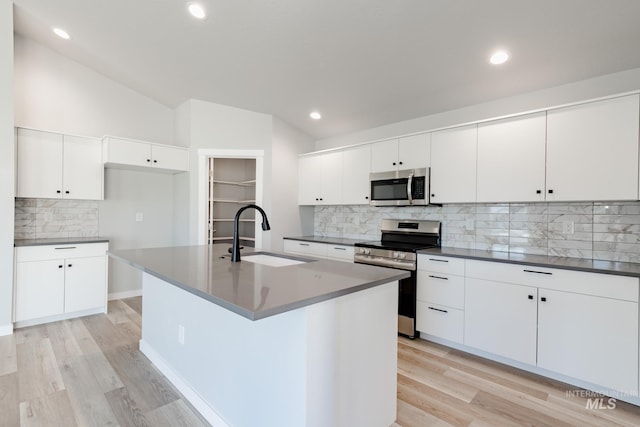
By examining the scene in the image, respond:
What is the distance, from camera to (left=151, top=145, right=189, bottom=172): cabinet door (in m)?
4.01

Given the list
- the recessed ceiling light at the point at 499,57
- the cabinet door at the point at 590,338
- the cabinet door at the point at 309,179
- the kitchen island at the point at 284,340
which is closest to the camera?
the kitchen island at the point at 284,340

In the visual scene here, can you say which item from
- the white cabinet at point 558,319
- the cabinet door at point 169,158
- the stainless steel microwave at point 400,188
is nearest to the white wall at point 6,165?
the cabinet door at point 169,158

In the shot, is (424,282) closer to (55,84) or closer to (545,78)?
(545,78)

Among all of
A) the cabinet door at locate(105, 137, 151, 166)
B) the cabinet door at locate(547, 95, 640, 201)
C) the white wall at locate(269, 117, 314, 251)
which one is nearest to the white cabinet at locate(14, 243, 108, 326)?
the cabinet door at locate(105, 137, 151, 166)

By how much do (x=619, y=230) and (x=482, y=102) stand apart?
159 cm

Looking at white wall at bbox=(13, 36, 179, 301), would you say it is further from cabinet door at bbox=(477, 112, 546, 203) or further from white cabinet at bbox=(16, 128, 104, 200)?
cabinet door at bbox=(477, 112, 546, 203)

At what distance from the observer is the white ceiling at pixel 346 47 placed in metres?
2.15

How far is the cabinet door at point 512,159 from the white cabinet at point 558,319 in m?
0.64

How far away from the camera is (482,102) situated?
314 centimetres

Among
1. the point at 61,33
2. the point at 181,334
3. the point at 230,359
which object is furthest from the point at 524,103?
the point at 61,33

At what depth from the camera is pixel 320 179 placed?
14.4ft

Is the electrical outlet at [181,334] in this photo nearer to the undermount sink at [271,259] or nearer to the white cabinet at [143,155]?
the undermount sink at [271,259]

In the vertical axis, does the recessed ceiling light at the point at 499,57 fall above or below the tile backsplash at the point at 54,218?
above

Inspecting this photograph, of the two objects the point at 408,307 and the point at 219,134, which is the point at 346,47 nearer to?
the point at 219,134
